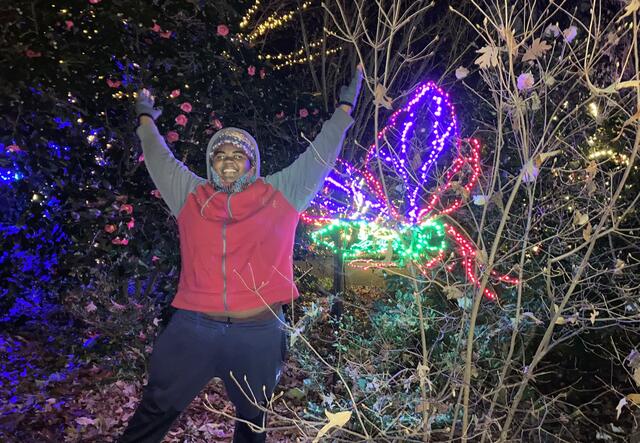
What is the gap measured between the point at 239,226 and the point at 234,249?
12 cm

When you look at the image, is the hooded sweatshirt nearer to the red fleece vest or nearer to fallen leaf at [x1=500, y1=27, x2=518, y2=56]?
the red fleece vest

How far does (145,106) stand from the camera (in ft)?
9.39

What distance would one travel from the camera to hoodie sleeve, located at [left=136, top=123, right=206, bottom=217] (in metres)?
2.57

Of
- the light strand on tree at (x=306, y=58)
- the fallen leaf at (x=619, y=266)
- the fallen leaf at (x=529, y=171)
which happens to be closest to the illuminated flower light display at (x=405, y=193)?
the light strand on tree at (x=306, y=58)

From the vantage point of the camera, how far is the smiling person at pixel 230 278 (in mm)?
2379

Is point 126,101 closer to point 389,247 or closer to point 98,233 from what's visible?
point 98,233

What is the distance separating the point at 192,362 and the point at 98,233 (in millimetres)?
1224

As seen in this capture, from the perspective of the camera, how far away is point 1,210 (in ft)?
11.8

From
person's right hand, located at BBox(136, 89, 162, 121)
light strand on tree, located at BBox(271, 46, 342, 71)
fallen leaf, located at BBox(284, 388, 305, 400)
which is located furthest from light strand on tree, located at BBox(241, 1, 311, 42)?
fallen leaf, located at BBox(284, 388, 305, 400)

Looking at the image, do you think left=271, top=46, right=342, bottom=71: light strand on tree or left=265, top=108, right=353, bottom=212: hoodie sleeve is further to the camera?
left=271, top=46, right=342, bottom=71: light strand on tree

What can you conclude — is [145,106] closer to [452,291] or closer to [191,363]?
[191,363]

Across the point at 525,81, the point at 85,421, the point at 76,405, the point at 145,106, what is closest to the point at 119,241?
the point at 145,106

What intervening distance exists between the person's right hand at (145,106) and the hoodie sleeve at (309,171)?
2.99 feet

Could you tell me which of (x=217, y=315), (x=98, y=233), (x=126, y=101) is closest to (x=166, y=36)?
(x=126, y=101)
